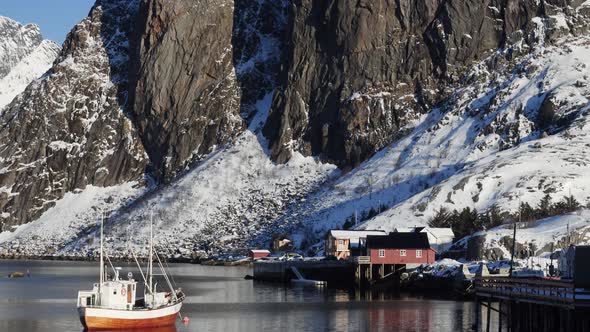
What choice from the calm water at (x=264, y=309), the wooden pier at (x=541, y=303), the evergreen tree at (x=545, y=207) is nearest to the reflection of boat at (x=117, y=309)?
the calm water at (x=264, y=309)

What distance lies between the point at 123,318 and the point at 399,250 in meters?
67.3

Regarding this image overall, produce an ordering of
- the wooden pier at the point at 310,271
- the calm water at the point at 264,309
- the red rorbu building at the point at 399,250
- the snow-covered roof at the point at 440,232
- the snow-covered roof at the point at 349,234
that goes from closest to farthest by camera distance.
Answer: the calm water at the point at 264,309 → the red rorbu building at the point at 399,250 → the wooden pier at the point at 310,271 → the snow-covered roof at the point at 440,232 → the snow-covered roof at the point at 349,234

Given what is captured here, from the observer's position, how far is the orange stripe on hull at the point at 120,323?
82.9m

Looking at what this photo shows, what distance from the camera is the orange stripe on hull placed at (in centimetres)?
8294

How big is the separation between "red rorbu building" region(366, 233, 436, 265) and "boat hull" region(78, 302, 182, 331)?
59972 millimetres

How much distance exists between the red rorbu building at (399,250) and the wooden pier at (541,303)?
60443 mm

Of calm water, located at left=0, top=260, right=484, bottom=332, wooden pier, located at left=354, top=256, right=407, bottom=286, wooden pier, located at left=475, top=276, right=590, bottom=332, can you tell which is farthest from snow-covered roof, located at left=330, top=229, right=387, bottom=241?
wooden pier, located at left=475, top=276, right=590, bottom=332

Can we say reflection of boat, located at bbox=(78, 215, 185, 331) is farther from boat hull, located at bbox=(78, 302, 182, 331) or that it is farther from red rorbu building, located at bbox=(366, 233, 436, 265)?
red rorbu building, located at bbox=(366, 233, 436, 265)

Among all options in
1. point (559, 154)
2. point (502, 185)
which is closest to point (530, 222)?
point (502, 185)

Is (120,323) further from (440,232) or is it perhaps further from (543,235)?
(440,232)

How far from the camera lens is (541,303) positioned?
66.8 meters

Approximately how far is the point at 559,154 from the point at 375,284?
63098 millimetres

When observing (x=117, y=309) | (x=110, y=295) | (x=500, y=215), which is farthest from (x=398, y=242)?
(x=117, y=309)

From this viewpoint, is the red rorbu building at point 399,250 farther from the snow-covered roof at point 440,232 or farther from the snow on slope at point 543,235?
the snow-covered roof at point 440,232
